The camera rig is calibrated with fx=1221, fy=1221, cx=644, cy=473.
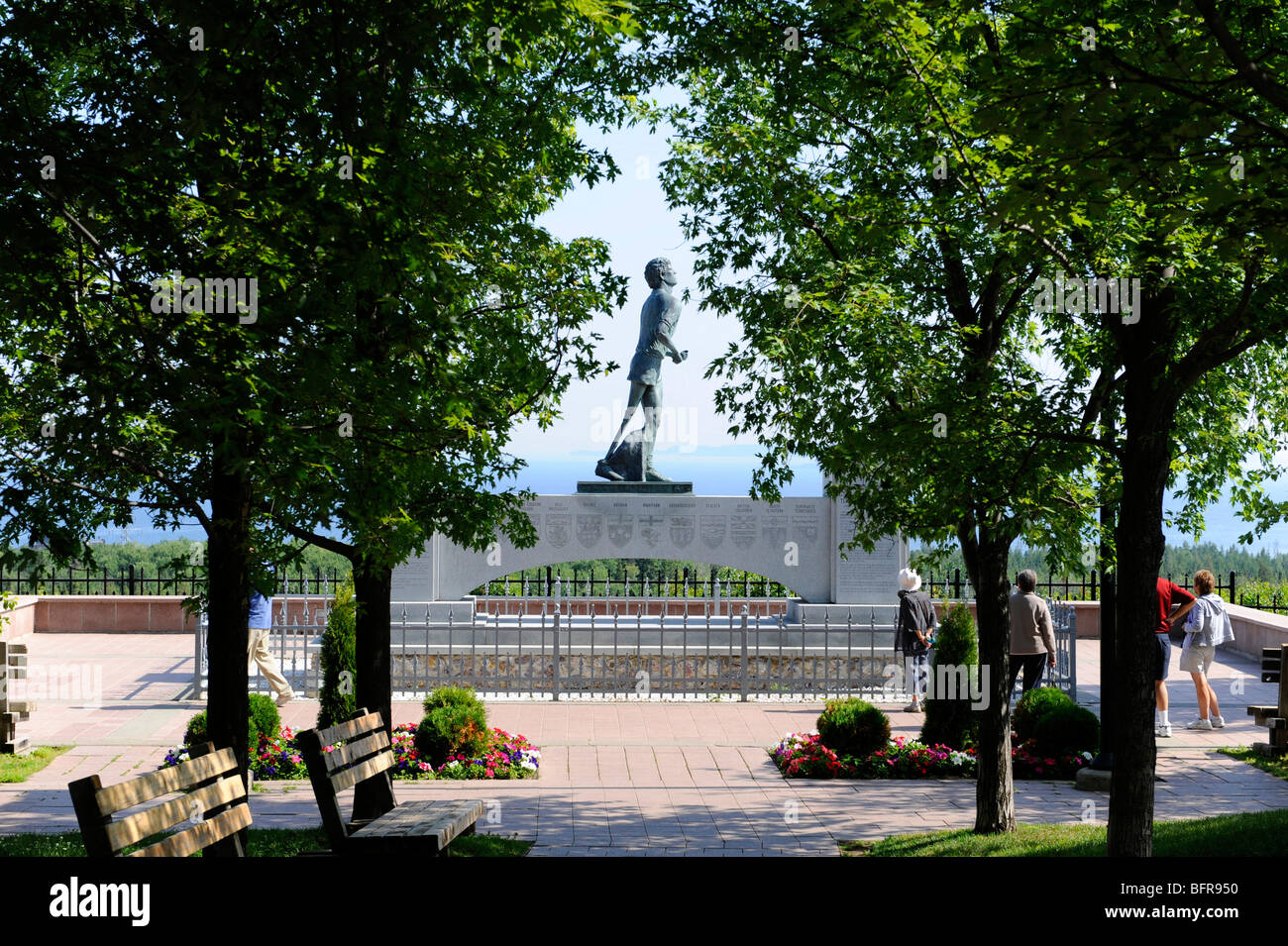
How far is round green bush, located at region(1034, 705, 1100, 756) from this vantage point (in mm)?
10820

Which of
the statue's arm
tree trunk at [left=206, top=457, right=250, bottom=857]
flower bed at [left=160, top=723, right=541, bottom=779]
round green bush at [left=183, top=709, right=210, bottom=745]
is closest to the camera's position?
tree trunk at [left=206, top=457, right=250, bottom=857]

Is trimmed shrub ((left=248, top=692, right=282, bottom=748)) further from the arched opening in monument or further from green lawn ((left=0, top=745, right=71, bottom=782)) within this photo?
the arched opening in monument

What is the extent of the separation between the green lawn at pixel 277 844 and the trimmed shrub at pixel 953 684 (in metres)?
4.69

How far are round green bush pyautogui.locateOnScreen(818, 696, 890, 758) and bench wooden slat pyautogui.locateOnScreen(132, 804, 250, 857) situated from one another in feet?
22.3

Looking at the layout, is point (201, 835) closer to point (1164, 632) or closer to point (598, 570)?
point (1164, 632)

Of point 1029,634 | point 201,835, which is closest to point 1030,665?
point 1029,634

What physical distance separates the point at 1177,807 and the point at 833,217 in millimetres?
5268

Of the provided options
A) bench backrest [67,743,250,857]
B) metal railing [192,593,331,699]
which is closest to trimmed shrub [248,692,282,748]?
metal railing [192,593,331,699]

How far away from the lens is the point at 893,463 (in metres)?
7.16

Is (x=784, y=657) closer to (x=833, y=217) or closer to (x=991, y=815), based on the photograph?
(x=991, y=815)

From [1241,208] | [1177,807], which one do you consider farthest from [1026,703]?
[1241,208]

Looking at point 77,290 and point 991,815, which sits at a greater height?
point 77,290

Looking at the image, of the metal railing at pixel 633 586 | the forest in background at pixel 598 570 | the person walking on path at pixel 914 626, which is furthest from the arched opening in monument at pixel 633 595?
the person walking on path at pixel 914 626

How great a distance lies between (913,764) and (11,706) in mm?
8771
